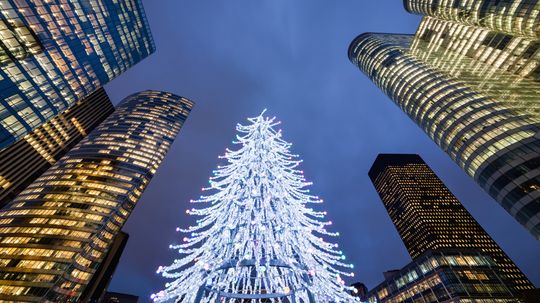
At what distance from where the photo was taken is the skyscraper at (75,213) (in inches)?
1834

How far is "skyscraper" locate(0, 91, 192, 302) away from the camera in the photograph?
4659cm

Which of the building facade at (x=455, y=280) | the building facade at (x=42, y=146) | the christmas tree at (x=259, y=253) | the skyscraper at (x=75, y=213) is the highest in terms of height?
the building facade at (x=42, y=146)

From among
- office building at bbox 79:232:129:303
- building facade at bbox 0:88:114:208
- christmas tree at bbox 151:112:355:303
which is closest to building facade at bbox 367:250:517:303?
christmas tree at bbox 151:112:355:303

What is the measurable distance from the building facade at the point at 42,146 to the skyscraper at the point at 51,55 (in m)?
15.2

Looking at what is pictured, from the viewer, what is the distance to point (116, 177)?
7000 centimetres

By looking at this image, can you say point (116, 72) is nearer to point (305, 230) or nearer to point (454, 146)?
point (305, 230)

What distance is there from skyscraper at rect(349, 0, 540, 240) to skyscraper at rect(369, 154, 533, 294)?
91354mm

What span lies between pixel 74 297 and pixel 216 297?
5971 cm

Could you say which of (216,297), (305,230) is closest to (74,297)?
(216,297)

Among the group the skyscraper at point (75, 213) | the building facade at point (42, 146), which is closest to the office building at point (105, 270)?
the skyscraper at point (75, 213)

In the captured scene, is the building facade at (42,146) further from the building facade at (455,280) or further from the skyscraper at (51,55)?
the building facade at (455,280)

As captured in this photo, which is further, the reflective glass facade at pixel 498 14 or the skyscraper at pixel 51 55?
the skyscraper at pixel 51 55

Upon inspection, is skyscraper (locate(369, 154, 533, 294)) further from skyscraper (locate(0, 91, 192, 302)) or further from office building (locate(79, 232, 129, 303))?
office building (locate(79, 232, 129, 303))

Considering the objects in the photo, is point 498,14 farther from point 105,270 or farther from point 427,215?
point 105,270
